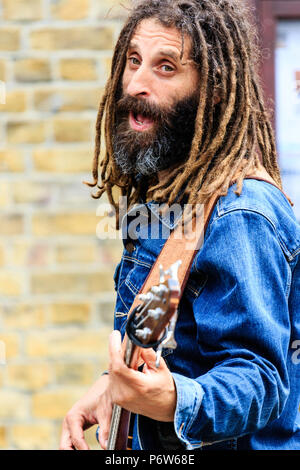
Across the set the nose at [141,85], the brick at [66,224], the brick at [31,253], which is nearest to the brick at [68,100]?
the brick at [66,224]

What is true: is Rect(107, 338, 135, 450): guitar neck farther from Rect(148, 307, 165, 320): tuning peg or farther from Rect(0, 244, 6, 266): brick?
Rect(0, 244, 6, 266): brick

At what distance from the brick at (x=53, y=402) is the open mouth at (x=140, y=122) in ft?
6.45

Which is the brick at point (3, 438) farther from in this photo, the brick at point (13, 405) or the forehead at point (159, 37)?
the forehead at point (159, 37)

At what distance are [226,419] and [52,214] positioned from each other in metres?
2.29

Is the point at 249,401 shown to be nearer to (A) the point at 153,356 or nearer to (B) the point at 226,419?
(B) the point at 226,419

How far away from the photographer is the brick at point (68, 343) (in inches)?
150

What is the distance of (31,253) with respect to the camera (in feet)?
12.5

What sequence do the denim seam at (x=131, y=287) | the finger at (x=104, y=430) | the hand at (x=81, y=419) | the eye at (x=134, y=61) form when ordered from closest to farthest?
the finger at (x=104, y=430), the denim seam at (x=131, y=287), the hand at (x=81, y=419), the eye at (x=134, y=61)

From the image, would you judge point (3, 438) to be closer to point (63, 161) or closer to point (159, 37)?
point (63, 161)

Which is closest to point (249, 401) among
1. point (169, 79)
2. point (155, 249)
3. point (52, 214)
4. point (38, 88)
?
point (155, 249)

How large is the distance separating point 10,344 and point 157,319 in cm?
242

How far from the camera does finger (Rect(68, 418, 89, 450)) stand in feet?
7.09

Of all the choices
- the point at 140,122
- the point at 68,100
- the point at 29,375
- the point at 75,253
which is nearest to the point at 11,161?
the point at 68,100

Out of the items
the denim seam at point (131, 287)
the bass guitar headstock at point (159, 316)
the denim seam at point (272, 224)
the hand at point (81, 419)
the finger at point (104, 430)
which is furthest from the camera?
the hand at point (81, 419)
